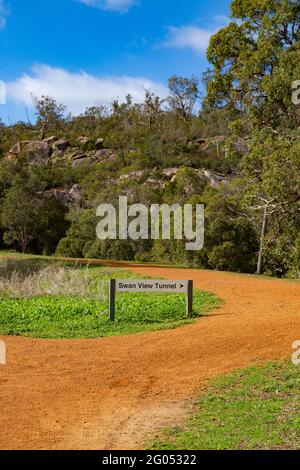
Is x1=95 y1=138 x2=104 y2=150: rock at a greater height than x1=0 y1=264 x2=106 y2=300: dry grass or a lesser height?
greater

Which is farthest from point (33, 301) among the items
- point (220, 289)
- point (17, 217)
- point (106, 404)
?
point (17, 217)

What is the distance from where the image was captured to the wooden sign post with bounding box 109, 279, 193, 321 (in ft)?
44.4

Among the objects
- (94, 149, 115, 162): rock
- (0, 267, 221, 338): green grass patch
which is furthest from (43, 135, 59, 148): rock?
(0, 267, 221, 338): green grass patch

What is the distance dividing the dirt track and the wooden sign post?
980mm

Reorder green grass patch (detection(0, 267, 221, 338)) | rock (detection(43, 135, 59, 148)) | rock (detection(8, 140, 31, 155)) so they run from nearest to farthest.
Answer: green grass patch (detection(0, 267, 221, 338)) → rock (detection(8, 140, 31, 155)) → rock (detection(43, 135, 59, 148))

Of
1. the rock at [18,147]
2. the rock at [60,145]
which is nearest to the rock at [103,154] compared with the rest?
the rock at [60,145]

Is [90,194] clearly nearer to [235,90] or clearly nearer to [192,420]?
[235,90]

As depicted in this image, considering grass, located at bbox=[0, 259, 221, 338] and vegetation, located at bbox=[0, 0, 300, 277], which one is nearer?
grass, located at bbox=[0, 259, 221, 338]

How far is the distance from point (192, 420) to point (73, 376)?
2979 mm

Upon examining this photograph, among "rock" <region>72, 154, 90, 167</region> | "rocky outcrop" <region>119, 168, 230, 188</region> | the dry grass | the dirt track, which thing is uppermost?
"rock" <region>72, 154, 90, 167</region>

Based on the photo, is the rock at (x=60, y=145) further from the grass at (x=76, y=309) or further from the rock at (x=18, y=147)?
the grass at (x=76, y=309)

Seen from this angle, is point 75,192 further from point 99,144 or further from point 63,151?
point 63,151

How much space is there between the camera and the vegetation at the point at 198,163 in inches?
749

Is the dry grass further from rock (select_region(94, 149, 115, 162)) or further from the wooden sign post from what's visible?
rock (select_region(94, 149, 115, 162))
